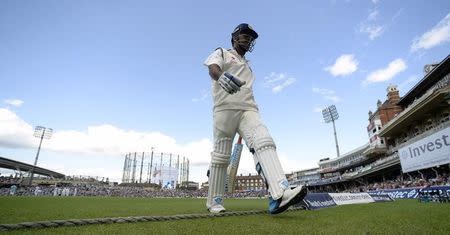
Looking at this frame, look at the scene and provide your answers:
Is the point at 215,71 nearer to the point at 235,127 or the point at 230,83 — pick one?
the point at 230,83

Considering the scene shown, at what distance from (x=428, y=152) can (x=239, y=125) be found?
791 inches

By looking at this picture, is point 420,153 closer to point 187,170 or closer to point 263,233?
point 263,233

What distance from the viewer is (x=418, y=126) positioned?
33312 mm

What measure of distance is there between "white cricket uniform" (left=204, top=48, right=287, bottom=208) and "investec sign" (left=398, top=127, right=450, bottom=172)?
18.1m

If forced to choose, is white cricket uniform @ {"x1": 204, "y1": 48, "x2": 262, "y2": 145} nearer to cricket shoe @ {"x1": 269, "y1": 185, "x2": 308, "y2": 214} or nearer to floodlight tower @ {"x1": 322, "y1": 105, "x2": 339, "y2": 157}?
cricket shoe @ {"x1": 269, "y1": 185, "x2": 308, "y2": 214}

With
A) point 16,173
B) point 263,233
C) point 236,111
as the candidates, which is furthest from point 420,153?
point 16,173

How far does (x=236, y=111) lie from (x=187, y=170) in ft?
274

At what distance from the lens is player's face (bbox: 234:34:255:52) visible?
14.7 ft

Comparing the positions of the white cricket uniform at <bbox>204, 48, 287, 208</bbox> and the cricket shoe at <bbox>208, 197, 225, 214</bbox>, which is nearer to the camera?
the white cricket uniform at <bbox>204, 48, 287, 208</bbox>

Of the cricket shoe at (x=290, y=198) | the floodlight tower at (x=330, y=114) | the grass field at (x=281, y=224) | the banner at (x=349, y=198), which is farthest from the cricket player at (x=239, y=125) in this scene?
the floodlight tower at (x=330, y=114)

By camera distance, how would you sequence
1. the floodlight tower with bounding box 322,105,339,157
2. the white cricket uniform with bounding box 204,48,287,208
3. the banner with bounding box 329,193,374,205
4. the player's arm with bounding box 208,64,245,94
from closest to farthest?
the player's arm with bounding box 208,64,245,94 < the white cricket uniform with bounding box 204,48,287,208 < the banner with bounding box 329,193,374,205 < the floodlight tower with bounding box 322,105,339,157

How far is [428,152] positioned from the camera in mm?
18906

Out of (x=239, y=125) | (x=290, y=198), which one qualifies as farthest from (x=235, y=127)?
(x=290, y=198)

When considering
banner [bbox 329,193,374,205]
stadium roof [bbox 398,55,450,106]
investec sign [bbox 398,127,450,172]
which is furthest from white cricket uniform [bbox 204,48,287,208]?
stadium roof [bbox 398,55,450,106]
